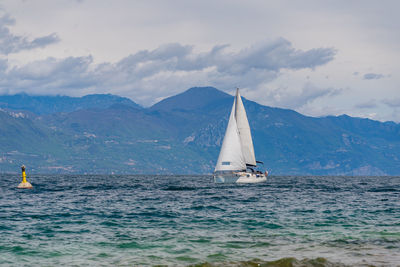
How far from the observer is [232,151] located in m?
130

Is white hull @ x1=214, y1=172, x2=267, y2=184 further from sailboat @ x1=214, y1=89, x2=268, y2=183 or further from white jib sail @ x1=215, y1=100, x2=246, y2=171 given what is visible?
white jib sail @ x1=215, y1=100, x2=246, y2=171

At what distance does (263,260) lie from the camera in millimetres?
23641

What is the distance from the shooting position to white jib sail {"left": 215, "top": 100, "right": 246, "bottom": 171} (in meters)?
130

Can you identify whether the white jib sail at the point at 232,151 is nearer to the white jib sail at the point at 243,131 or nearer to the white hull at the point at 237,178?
the white hull at the point at 237,178

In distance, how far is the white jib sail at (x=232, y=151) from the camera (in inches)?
5128

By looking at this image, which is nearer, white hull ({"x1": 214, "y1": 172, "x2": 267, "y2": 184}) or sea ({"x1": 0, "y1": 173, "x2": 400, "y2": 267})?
sea ({"x1": 0, "y1": 173, "x2": 400, "y2": 267})

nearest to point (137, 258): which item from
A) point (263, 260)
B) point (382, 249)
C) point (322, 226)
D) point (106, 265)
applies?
point (106, 265)

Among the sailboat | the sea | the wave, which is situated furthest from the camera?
the sailboat

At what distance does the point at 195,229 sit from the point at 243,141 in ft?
329

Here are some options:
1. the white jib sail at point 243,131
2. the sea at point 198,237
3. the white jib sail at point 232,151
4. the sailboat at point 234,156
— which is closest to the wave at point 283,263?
the sea at point 198,237

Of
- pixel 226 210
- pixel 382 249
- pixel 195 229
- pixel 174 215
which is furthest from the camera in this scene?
pixel 226 210

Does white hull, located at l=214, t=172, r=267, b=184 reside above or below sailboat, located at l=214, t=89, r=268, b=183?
below

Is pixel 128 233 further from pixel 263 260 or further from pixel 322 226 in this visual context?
pixel 322 226

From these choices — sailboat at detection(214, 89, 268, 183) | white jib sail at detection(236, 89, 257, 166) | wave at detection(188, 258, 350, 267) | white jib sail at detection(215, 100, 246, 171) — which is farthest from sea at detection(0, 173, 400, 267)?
white jib sail at detection(236, 89, 257, 166)
